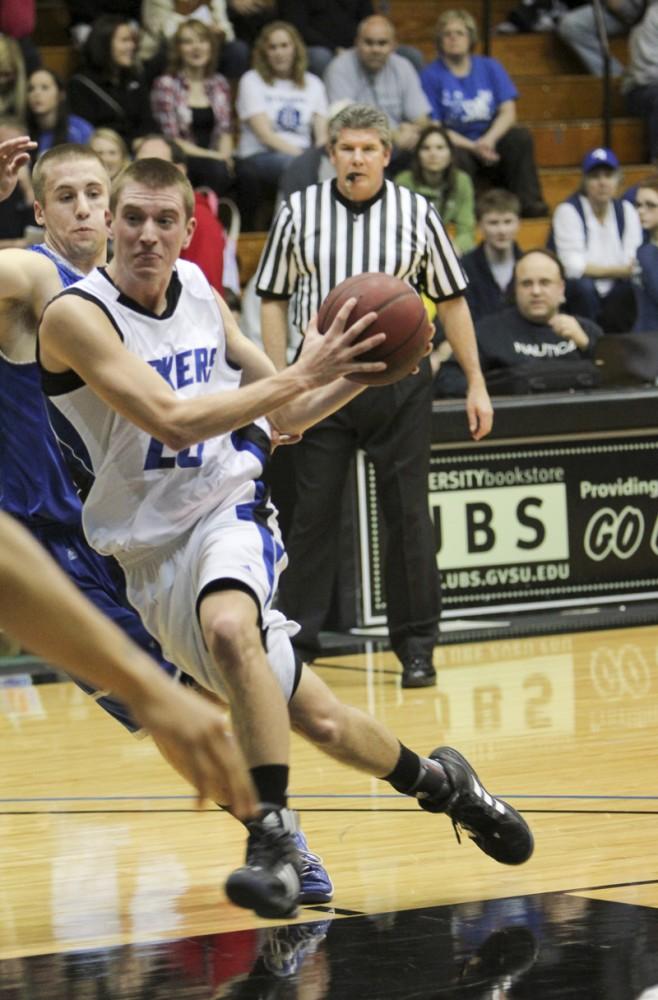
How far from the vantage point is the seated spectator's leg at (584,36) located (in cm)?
1290

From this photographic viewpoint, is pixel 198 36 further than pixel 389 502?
Yes

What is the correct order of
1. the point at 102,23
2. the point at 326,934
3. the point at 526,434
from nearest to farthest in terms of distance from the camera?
the point at 326,934 < the point at 526,434 < the point at 102,23

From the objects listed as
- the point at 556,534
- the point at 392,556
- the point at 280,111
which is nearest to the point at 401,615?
the point at 392,556

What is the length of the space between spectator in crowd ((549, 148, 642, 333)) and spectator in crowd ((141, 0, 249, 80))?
2.24 metres

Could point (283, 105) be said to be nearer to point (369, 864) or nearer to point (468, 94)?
point (468, 94)

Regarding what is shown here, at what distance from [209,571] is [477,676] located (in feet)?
11.2

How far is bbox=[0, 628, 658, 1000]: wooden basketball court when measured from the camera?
3.39m

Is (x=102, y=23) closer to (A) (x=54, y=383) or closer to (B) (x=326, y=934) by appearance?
(A) (x=54, y=383)

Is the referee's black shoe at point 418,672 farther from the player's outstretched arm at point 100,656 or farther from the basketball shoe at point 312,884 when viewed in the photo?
the player's outstretched arm at point 100,656

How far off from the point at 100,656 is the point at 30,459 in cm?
343

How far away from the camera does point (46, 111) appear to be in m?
9.59

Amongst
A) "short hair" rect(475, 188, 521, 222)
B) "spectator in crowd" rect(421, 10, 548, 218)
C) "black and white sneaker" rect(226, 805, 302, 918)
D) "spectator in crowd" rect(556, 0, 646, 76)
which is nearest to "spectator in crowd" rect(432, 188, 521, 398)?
"short hair" rect(475, 188, 521, 222)

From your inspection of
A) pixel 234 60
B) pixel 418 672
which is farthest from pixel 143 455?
pixel 234 60

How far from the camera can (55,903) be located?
419cm
